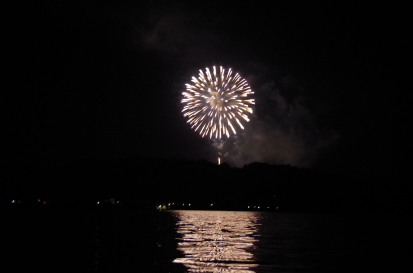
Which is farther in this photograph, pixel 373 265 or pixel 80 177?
pixel 80 177

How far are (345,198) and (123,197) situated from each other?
97.3m

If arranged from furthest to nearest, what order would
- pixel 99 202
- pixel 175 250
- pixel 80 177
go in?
pixel 80 177 < pixel 99 202 < pixel 175 250

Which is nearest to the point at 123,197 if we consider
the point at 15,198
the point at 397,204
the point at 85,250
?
the point at 15,198

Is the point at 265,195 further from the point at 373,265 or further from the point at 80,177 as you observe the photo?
the point at 373,265

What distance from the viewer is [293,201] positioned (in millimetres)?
175375

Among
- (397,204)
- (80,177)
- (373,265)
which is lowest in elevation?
(373,265)

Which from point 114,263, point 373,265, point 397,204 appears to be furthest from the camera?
point 397,204

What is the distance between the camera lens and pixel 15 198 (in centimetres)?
16888

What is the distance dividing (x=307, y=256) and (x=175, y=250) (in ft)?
19.2

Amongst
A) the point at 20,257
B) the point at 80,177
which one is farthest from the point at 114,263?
the point at 80,177

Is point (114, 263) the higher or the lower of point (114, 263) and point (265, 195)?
the lower

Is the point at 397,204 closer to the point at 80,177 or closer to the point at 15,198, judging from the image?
the point at 80,177

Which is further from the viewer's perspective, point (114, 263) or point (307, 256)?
point (307, 256)

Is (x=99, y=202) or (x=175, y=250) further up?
(x=99, y=202)
